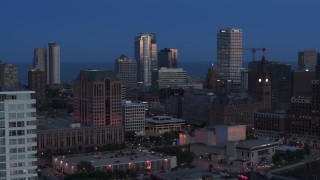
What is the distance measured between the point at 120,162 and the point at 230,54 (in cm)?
6963

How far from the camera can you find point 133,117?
55.2 metres

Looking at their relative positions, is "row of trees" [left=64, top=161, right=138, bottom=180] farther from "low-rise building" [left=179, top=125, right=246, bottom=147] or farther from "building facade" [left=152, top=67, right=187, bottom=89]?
"building facade" [left=152, top=67, right=187, bottom=89]

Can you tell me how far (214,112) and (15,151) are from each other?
38777 mm

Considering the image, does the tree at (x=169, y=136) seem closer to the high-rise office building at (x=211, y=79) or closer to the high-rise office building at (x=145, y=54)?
the high-rise office building at (x=211, y=79)

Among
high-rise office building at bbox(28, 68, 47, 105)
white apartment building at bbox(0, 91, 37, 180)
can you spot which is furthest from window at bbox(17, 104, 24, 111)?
high-rise office building at bbox(28, 68, 47, 105)

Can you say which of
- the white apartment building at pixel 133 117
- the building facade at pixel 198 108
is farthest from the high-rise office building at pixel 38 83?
the white apartment building at pixel 133 117

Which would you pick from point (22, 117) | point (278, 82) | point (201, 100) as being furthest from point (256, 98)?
point (22, 117)

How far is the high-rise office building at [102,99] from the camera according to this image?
1941 inches

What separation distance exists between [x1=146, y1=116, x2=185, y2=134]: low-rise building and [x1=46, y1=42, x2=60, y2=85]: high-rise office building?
6039 centimetres

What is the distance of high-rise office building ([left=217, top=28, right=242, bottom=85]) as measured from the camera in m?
105

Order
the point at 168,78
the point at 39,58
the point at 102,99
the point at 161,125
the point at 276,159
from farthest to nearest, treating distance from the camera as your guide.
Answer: the point at 39,58 → the point at 168,78 → the point at 161,125 → the point at 102,99 → the point at 276,159

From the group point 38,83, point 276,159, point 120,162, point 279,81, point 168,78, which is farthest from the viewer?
point 168,78

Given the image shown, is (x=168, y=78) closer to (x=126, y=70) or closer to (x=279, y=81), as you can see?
(x=126, y=70)

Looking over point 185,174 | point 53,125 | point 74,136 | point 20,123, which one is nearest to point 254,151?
point 185,174
